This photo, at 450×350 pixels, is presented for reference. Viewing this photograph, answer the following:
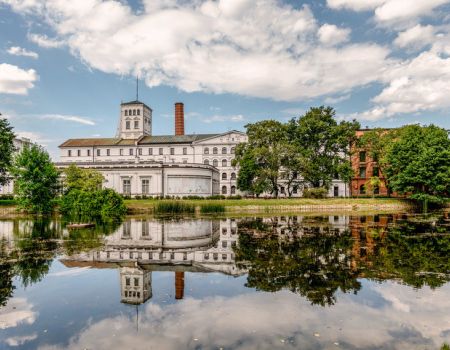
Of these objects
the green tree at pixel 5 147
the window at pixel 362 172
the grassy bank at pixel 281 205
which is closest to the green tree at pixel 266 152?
the grassy bank at pixel 281 205

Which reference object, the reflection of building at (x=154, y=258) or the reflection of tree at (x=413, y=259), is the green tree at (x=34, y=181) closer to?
the reflection of building at (x=154, y=258)

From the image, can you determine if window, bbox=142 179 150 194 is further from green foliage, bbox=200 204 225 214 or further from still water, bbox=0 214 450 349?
still water, bbox=0 214 450 349

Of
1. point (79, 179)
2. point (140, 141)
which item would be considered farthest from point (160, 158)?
point (79, 179)

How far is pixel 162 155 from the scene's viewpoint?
82.4 m

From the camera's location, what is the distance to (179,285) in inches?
427

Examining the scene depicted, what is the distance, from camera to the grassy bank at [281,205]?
4381 cm

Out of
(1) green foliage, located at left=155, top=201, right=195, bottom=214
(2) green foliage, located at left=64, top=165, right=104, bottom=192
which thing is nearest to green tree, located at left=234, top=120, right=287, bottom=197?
(1) green foliage, located at left=155, top=201, right=195, bottom=214

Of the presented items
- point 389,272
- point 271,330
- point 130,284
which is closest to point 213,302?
point 271,330

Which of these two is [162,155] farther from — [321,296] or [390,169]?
[321,296]

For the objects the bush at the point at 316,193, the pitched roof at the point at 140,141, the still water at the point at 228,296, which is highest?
the pitched roof at the point at 140,141

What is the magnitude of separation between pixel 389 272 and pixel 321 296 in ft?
12.4

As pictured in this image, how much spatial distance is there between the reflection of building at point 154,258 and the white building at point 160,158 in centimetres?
3926

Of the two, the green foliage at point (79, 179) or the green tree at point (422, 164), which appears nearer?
the green tree at point (422, 164)

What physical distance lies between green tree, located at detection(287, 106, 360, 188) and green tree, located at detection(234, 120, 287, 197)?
9.42ft
